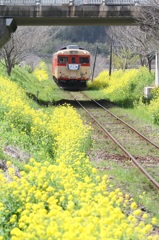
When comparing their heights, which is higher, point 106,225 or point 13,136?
point 106,225

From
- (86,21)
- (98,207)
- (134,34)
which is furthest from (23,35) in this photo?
(98,207)

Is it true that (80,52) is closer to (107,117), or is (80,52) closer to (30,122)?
(107,117)

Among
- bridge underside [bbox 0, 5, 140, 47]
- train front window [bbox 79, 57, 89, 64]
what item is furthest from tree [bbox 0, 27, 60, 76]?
bridge underside [bbox 0, 5, 140, 47]

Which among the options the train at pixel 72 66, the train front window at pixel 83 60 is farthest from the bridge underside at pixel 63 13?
the train front window at pixel 83 60

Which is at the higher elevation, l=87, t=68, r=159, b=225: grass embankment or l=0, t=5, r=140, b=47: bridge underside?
l=0, t=5, r=140, b=47: bridge underside

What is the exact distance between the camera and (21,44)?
129ft

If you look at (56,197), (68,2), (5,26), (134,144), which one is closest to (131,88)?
(68,2)

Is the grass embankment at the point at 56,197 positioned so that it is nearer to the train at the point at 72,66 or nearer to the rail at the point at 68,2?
the rail at the point at 68,2

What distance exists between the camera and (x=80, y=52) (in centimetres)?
3928

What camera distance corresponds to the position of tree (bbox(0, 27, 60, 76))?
113 ft

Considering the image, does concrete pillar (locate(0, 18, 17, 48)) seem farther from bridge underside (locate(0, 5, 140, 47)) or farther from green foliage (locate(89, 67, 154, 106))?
green foliage (locate(89, 67, 154, 106))

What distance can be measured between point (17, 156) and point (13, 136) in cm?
195

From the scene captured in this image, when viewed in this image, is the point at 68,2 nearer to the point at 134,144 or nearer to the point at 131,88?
the point at 131,88

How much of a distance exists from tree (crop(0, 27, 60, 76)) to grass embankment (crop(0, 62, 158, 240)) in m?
20.3
